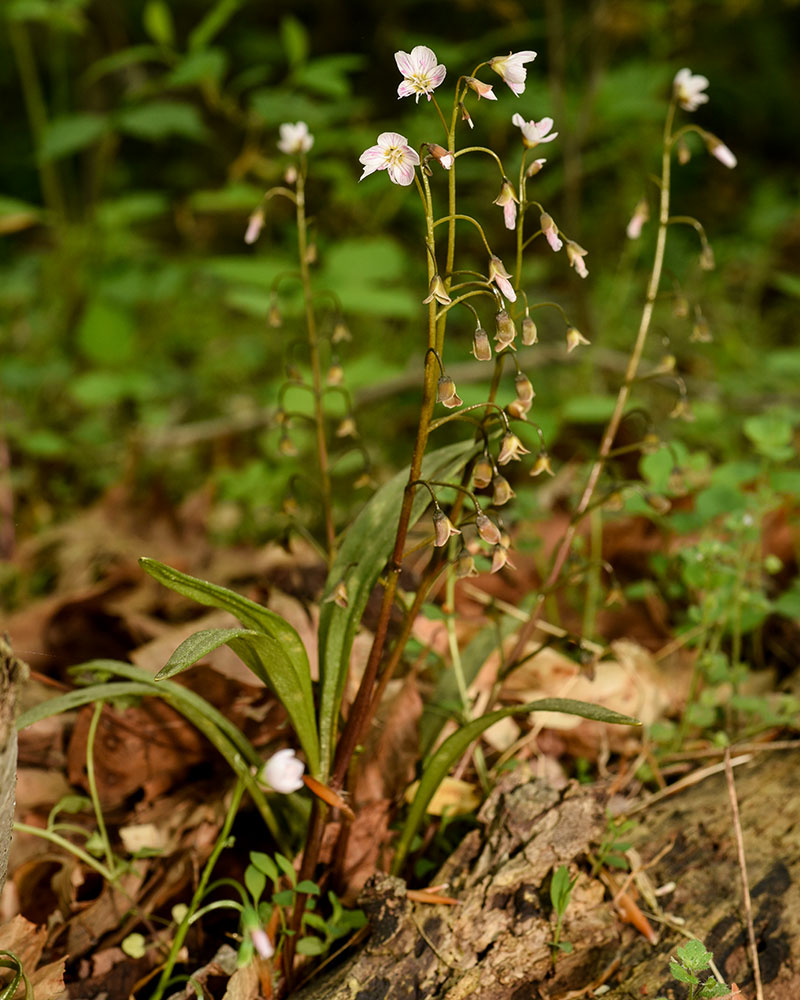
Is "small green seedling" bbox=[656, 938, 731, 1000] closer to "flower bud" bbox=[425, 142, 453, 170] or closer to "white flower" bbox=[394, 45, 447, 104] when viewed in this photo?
"flower bud" bbox=[425, 142, 453, 170]

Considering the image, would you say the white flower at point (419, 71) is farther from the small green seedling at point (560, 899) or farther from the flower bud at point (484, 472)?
the small green seedling at point (560, 899)

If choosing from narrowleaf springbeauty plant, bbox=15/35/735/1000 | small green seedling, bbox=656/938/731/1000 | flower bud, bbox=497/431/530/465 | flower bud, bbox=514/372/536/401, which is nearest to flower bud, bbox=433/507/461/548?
narrowleaf springbeauty plant, bbox=15/35/735/1000

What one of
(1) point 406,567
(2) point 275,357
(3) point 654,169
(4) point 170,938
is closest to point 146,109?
(2) point 275,357

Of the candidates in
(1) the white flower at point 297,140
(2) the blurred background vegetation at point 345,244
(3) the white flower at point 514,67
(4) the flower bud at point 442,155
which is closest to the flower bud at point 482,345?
(4) the flower bud at point 442,155

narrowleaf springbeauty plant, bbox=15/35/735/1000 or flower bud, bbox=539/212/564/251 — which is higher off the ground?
flower bud, bbox=539/212/564/251

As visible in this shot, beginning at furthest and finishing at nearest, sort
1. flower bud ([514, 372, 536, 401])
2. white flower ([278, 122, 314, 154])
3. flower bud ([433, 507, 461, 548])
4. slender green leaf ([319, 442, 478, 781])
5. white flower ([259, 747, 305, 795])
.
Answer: white flower ([278, 122, 314, 154])
slender green leaf ([319, 442, 478, 781])
flower bud ([514, 372, 536, 401])
flower bud ([433, 507, 461, 548])
white flower ([259, 747, 305, 795])

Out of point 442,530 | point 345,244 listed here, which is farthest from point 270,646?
point 345,244
